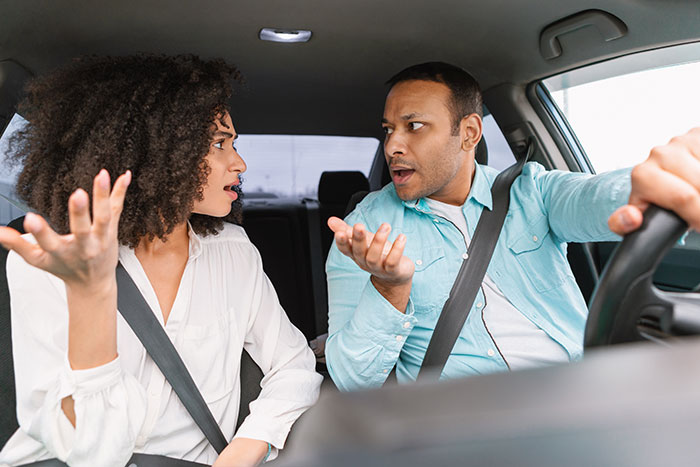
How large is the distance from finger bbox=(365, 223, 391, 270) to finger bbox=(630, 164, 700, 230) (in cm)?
43

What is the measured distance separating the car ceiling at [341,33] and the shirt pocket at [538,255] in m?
0.62

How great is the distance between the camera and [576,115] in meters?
2.14

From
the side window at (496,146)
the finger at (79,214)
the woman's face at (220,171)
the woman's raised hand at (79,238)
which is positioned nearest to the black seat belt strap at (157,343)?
the woman's face at (220,171)

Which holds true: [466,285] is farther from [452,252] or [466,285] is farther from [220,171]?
[220,171]

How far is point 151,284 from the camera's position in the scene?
1.35m

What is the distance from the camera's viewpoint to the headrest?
3082mm

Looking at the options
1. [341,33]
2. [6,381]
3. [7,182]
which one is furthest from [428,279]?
[7,182]

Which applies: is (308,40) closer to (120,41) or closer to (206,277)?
(120,41)

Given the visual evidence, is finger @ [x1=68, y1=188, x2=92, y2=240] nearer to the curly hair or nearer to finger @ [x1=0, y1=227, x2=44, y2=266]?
finger @ [x1=0, y1=227, x2=44, y2=266]

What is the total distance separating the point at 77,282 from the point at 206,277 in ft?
1.96

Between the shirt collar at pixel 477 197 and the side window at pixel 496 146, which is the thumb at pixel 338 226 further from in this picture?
the side window at pixel 496 146

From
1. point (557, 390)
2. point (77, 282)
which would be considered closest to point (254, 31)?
point (77, 282)

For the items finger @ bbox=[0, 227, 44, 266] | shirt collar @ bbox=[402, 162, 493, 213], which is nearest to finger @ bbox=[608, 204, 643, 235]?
finger @ bbox=[0, 227, 44, 266]

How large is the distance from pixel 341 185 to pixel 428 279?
1567mm
